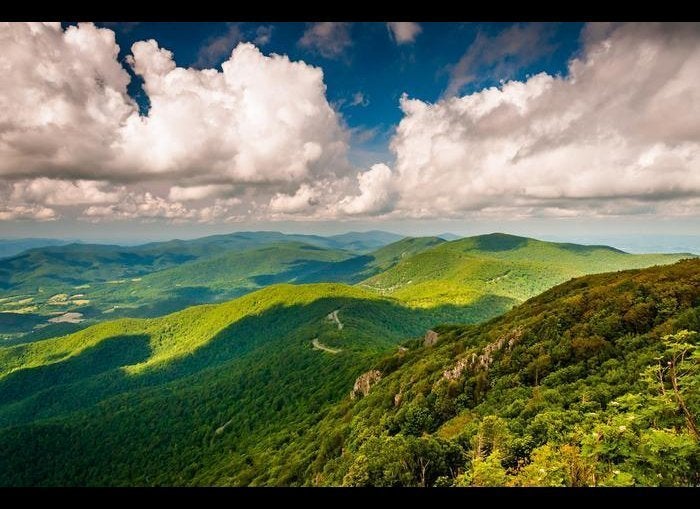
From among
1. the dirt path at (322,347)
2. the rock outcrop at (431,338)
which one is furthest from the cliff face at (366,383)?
the dirt path at (322,347)

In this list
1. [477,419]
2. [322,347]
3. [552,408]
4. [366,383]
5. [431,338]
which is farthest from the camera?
[322,347]

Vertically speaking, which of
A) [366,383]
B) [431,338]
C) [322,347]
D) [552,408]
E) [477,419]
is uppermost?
[552,408]

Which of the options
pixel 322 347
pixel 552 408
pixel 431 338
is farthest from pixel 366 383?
pixel 322 347

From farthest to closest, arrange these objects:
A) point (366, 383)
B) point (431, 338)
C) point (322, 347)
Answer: point (322, 347), point (431, 338), point (366, 383)

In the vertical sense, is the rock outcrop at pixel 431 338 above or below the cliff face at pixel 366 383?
above

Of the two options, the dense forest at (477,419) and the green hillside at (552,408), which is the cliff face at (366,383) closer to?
the dense forest at (477,419)

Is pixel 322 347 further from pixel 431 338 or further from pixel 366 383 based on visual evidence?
pixel 366 383

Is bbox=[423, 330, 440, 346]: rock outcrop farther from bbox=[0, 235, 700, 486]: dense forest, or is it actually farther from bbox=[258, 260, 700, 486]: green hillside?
bbox=[258, 260, 700, 486]: green hillside
